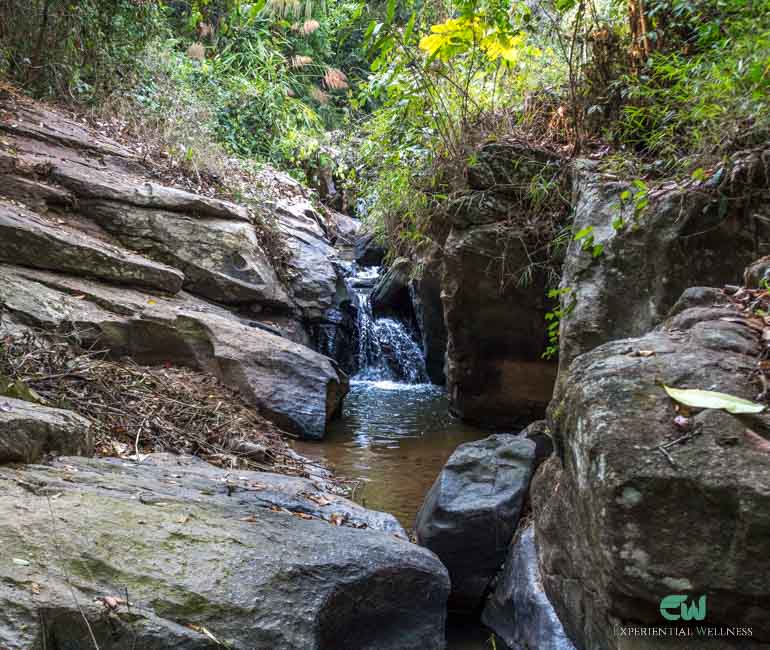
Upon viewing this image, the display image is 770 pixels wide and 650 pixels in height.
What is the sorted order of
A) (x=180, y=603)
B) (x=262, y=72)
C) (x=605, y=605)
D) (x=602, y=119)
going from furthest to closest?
(x=262, y=72), (x=602, y=119), (x=605, y=605), (x=180, y=603)

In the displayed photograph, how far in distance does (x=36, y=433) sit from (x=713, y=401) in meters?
2.46

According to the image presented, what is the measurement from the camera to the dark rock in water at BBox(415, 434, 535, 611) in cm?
336

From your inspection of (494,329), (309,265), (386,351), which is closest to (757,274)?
(494,329)

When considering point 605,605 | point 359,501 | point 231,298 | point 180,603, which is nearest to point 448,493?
point 359,501

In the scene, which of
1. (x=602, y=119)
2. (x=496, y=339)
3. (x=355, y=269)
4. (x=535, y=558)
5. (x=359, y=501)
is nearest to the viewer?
(x=535, y=558)

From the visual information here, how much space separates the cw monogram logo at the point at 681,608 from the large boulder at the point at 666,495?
2 centimetres

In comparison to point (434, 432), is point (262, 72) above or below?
above

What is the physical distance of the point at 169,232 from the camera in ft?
21.3

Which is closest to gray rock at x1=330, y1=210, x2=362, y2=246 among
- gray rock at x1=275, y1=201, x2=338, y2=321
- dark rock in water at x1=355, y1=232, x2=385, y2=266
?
dark rock in water at x1=355, y1=232, x2=385, y2=266

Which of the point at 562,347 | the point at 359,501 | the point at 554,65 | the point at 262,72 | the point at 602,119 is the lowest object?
the point at 359,501

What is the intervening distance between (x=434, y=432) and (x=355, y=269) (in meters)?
4.82

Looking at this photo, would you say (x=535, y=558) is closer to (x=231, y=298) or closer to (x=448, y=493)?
(x=448, y=493)

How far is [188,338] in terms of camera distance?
5410mm

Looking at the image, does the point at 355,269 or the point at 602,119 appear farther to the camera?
the point at 355,269
